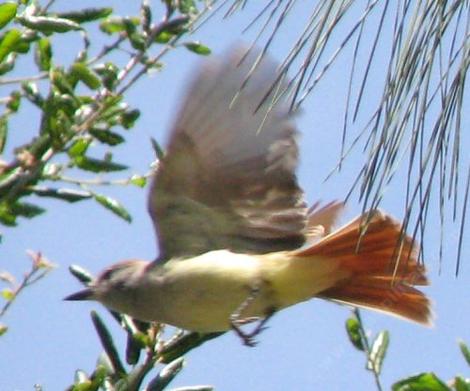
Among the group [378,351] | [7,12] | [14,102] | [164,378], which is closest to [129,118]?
[14,102]

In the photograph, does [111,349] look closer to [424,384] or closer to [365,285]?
[424,384]

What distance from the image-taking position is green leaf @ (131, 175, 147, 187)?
12.0ft

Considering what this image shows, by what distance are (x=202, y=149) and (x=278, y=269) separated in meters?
0.46

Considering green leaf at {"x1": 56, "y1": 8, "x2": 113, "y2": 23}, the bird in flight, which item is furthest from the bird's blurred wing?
green leaf at {"x1": 56, "y1": 8, "x2": 113, "y2": 23}

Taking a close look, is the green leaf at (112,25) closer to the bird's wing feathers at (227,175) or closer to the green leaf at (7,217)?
the bird's wing feathers at (227,175)

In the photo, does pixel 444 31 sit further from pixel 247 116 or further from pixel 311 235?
pixel 311 235

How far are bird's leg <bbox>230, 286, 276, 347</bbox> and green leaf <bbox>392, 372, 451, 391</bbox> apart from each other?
1.83 ft

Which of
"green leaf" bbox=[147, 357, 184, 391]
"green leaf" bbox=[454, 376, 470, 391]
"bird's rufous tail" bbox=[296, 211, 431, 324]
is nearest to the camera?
"green leaf" bbox=[454, 376, 470, 391]

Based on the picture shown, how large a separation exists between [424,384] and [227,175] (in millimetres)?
983

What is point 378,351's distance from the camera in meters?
3.20

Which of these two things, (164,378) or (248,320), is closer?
(164,378)

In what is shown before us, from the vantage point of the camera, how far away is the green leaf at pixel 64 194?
3.38 meters

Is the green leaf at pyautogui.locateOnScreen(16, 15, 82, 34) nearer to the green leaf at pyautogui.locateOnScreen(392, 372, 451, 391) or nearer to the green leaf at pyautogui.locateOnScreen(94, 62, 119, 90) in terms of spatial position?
the green leaf at pyautogui.locateOnScreen(94, 62, 119, 90)

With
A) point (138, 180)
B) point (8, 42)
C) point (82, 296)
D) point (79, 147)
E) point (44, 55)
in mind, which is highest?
point (8, 42)
